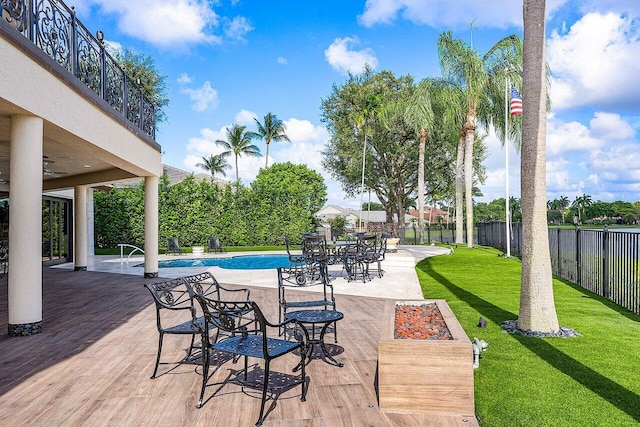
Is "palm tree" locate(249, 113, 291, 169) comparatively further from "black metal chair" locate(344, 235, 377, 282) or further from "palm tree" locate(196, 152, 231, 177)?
"black metal chair" locate(344, 235, 377, 282)

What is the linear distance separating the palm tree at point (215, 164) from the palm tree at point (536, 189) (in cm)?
4596

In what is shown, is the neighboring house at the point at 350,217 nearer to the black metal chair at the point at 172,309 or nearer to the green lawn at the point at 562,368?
the green lawn at the point at 562,368

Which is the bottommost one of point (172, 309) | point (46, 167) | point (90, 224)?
point (172, 309)

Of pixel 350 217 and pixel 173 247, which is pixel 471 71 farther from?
pixel 350 217

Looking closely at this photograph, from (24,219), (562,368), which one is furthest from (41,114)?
(562,368)

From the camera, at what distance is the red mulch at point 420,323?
3582mm

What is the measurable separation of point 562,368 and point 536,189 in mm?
2205

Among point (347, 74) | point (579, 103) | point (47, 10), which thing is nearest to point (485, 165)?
point (347, 74)

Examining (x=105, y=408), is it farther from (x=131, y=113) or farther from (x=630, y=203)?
(x=630, y=203)

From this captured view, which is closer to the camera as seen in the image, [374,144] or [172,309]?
[172,309]

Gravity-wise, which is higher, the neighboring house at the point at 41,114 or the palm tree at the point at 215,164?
the palm tree at the point at 215,164

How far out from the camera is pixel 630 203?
5503cm

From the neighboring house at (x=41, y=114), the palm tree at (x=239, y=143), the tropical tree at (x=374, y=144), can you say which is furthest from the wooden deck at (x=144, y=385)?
the palm tree at (x=239, y=143)

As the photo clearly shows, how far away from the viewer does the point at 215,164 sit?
50125 millimetres
